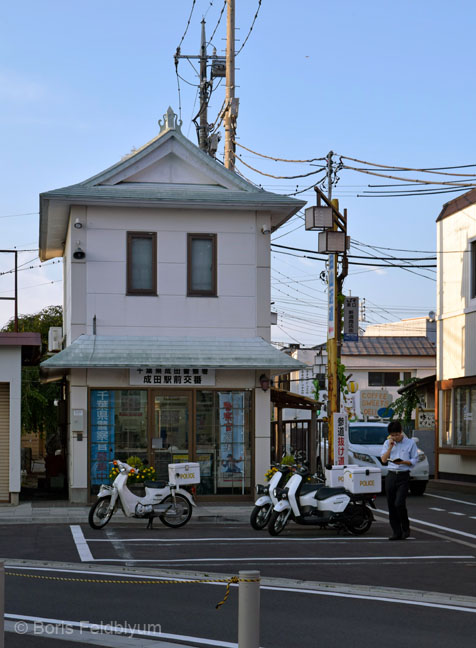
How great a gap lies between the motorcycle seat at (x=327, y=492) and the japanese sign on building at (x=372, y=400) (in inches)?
1610

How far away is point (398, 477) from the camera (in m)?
15.9

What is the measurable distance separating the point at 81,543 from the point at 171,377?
713 centimetres

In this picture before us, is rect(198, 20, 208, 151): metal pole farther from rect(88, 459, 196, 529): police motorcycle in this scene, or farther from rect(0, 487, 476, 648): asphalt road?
→ rect(0, 487, 476, 648): asphalt road

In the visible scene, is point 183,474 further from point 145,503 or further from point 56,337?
point 56,337

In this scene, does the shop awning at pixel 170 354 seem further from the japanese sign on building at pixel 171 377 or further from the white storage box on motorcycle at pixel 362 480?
the white storage box on motorcycle at pixel 362 480

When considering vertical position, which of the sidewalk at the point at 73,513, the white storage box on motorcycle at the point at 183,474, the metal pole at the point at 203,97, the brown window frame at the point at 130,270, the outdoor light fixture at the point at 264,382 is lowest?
the sidewalk at the point at 73,513

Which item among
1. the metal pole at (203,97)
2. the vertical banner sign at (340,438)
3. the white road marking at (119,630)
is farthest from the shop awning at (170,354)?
the metal pole at (203,97)

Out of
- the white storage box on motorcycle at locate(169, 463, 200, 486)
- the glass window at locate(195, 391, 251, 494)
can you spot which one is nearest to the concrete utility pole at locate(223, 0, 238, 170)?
the glass window at locate(195, 391, 251, 494)

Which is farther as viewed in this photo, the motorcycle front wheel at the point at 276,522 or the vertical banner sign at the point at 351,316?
the vertical banner sign at the point at 351,316

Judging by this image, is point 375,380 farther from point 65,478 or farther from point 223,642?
point 223,642

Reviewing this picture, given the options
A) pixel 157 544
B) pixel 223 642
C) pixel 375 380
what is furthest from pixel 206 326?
pixel 375 380

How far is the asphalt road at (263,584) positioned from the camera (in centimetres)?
848

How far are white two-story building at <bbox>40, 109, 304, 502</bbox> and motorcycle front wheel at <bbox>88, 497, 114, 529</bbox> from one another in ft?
13.7

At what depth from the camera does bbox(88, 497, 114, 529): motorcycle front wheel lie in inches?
680
